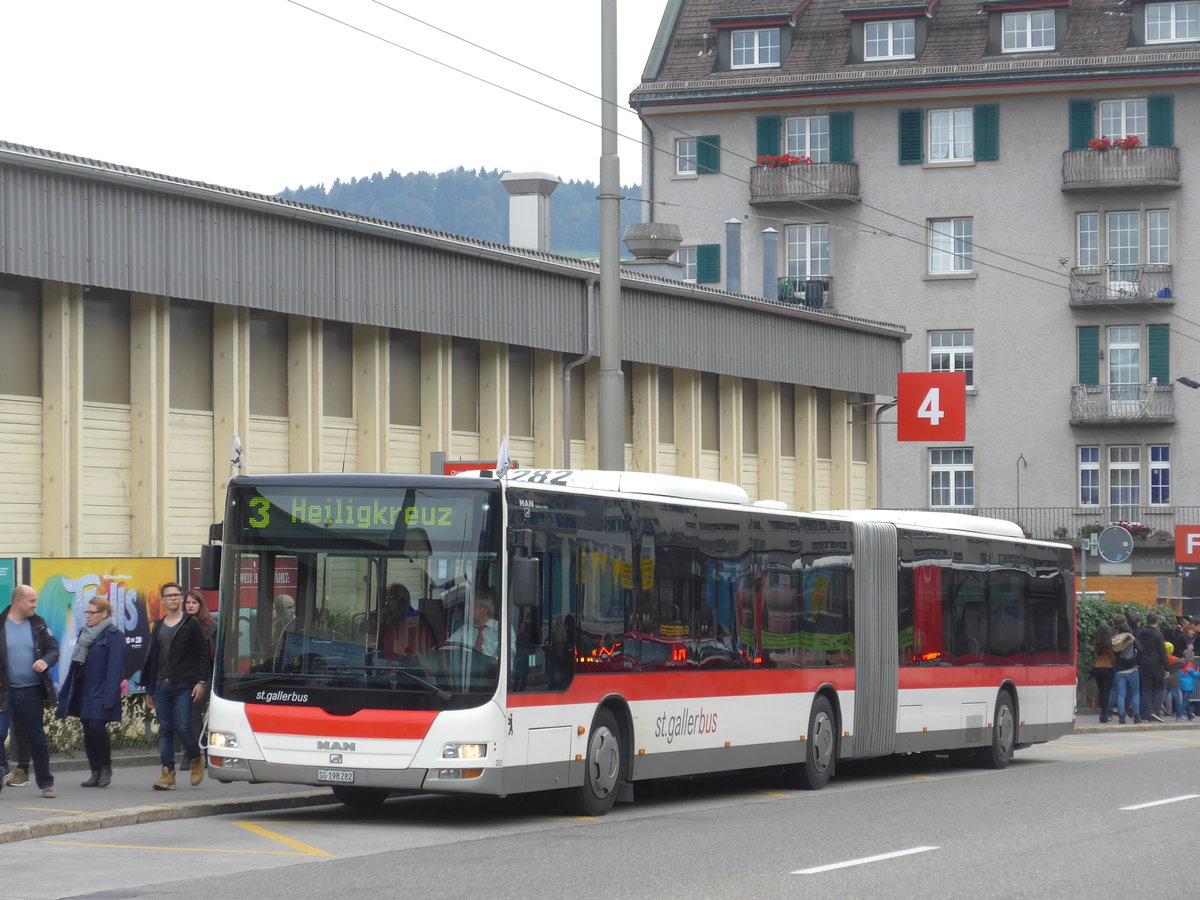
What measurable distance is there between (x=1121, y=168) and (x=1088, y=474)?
8.88 meters

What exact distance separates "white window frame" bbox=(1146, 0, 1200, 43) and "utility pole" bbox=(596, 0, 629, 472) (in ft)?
135

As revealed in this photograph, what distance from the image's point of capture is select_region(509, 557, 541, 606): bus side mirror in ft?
47.3

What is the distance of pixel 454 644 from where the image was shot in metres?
14.4

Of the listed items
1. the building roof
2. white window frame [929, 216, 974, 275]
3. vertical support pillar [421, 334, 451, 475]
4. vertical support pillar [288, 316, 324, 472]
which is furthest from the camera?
white window frame [929, 216, 974, 275]

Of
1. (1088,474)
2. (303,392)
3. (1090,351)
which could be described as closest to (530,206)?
(303,392)

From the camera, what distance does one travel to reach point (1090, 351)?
58.2m

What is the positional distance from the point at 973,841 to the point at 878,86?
46.3 metres

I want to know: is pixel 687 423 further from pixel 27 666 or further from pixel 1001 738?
pixel 27 666

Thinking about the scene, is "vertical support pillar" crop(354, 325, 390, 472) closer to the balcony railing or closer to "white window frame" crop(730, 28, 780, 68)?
the balcony railing

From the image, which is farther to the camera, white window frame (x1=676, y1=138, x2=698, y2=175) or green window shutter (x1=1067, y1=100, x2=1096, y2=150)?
white window frame (x1=676, y1=138, x2=698, y2=175)

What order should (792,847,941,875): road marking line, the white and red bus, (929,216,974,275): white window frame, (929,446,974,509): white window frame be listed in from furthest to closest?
(929,446,974,509): white window frame, (929,216,974,275): white window frame, the white and red bus, (792,847,941,875): road marking line

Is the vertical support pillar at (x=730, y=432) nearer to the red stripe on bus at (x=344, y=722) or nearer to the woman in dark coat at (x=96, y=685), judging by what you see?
the woman in dark coat at (x=96, y=685)

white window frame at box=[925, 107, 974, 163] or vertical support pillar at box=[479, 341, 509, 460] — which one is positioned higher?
white window frame at box=[925, 107, 974, 163]

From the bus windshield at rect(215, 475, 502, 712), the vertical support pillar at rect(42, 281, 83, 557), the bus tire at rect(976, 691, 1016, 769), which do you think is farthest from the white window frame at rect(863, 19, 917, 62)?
the bus windshield at rect(215, 475, 502, 712)
